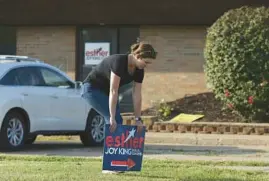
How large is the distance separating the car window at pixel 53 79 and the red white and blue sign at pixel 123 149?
5.55 m

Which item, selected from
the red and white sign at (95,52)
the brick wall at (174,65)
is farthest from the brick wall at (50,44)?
the brick wall at (174,65)

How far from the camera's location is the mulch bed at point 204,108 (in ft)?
56.0

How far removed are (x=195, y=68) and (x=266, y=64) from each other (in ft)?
13.5

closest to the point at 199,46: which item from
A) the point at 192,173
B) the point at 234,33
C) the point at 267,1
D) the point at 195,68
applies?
the point at 195,68

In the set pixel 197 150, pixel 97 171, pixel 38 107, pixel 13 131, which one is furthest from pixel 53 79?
pixel 97 171

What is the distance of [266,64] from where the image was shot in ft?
52.5

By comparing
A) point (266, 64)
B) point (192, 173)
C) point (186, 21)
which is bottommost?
point (192, 173)

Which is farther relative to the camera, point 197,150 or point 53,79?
point 53,79

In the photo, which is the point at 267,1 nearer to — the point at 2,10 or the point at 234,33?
the point at 234,33

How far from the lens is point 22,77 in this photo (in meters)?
13.5

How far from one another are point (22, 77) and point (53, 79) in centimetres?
96

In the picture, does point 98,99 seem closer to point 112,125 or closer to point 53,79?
point 112,125

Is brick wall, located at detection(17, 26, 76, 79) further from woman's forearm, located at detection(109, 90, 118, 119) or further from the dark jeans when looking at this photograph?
woman's forearm, located at detection(109, 90, 118, 119)

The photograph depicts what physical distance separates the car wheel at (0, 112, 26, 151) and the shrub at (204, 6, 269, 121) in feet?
17.0
